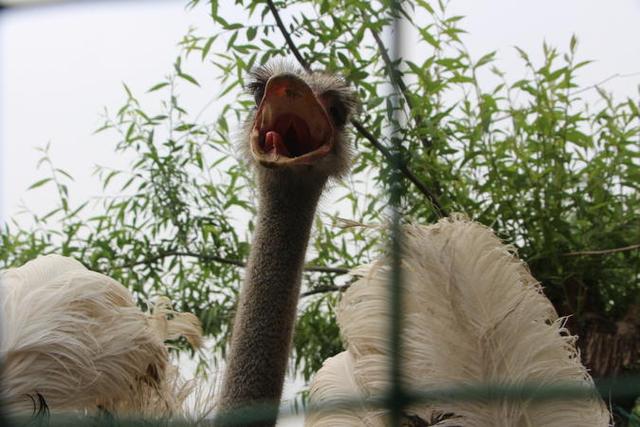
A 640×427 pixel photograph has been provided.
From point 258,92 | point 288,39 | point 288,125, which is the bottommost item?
point 288,125

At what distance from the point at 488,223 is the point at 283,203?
720mm

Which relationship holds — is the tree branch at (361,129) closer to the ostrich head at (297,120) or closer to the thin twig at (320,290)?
the ostrich head at (297,120)

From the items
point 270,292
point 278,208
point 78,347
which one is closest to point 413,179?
point 278,208

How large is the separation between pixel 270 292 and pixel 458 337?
320mm

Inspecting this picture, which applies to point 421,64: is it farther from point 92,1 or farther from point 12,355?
point 92,1

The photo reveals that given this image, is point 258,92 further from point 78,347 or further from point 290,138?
point 78,347

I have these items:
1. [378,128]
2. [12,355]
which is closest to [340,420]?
[12,355]

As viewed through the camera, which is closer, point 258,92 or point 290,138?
point 290,138

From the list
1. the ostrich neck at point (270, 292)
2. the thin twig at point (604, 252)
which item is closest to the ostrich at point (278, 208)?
the ostrich neck at point (270, 292)

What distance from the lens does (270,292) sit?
5.53 feet

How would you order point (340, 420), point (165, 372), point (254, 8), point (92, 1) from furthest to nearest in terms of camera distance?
point (254, 8)
point (165, 372)
point (340, 420)
point (92, 1)

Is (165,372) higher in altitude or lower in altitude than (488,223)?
lower

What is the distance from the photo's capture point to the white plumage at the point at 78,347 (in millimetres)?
1713

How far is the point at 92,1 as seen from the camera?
3.42ft
